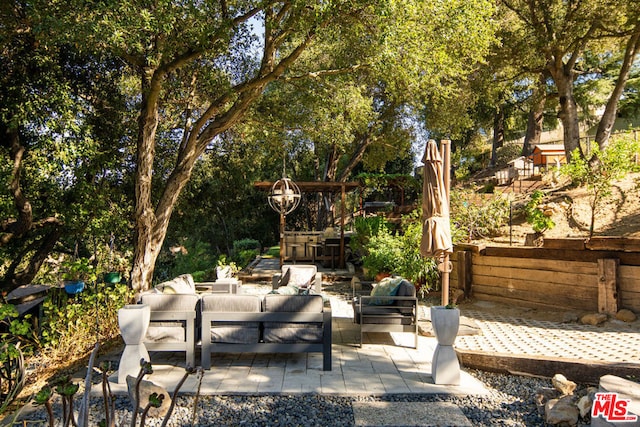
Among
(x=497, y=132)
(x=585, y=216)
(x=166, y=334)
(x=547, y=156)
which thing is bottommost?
(x=166, y=334)

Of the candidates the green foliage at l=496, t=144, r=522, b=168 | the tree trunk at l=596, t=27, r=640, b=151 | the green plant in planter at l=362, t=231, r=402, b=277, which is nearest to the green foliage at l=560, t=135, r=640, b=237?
the tree trunk at l=596, t=27, r=640, b=151

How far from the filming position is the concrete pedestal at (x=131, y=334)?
4.20 metres

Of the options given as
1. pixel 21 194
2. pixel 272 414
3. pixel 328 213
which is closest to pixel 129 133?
pixel 21 194

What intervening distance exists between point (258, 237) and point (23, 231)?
14603 mm

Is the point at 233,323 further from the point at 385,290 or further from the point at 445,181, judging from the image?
the point at 445,181

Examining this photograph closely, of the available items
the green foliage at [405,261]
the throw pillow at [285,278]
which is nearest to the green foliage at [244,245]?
the green foliage at [405,261]

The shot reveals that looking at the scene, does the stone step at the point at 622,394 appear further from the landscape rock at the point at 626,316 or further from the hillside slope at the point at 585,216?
the hillside slope at the point at 585,216

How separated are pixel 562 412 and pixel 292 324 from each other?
2553 millimetres

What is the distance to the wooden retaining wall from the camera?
636 centimetres

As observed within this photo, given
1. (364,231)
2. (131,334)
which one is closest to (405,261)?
(364,231)

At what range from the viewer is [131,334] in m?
4.23

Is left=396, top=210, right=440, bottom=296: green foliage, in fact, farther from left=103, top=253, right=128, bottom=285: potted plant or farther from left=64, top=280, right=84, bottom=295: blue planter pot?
left=64, top=280, right=84, bottom=295: blue planter pot

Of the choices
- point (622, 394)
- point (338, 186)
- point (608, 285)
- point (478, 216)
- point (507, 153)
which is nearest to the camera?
point (622, 394)

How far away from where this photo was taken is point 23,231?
761cm
